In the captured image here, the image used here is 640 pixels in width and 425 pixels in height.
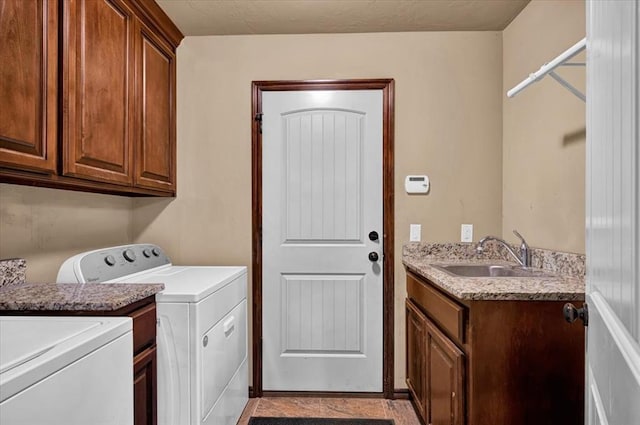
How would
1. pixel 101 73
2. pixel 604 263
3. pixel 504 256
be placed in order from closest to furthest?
1. pixel 604 263
2. pixel 101 73
3. pixel 504 256

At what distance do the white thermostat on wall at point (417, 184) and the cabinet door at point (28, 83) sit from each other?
6.23 feet

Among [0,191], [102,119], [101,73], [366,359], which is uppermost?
[101,73]

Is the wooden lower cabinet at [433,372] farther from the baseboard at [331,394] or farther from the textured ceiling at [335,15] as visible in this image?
the textured ceiling at [335,15]

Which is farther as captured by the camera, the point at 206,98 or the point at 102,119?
the point at 206,98

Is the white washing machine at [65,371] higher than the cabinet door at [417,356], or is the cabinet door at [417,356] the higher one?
the white washing machine at [65,371]

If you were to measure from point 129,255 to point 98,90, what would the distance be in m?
0.88

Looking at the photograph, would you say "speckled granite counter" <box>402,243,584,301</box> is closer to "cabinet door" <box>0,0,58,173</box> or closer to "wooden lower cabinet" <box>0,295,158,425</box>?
"wooden lower cabinet" <box>0,295,158,425</box>

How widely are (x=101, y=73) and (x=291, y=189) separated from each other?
1233mm

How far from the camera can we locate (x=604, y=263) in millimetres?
784

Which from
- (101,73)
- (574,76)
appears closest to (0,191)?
(101,73)

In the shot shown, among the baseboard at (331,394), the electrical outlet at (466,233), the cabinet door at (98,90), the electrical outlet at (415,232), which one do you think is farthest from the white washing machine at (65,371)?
the electrical outlet at (466,233)

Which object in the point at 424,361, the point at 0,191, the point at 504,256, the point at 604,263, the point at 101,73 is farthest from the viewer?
the point at 504,256

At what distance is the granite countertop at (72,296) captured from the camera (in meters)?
1.27

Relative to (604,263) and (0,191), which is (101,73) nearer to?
(0,191)
